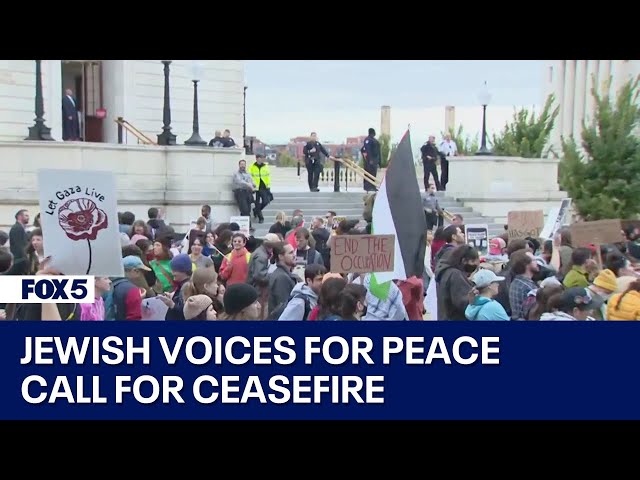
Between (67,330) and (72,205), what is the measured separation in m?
1.39

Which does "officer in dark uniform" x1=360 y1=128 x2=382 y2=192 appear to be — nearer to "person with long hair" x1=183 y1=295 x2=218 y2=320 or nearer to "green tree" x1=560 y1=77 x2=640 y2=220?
"green tree" x1=560 y1=77 x2=640 y2=220

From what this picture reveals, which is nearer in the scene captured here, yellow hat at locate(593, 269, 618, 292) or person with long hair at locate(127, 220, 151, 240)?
yellow hat at locate(593, 269, 618, 292)

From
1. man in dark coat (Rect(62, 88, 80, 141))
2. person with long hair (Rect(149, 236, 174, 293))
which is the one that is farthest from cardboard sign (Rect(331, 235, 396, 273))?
man in dark coat (Rect(62, 88, 80, 141))

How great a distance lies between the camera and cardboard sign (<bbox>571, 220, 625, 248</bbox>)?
9445 mm

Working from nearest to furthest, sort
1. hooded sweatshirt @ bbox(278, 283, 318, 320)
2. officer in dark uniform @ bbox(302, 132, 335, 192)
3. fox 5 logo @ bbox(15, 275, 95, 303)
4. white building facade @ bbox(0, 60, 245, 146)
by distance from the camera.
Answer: fox 5 logo @ bbox(15, 275, 95, 303) → hooded sweatshirt @ bbox(278, 283, 318, 320) → officer in dark uniform @ bbox(302, 132, 335, 192) → white building facade @ bbox(0, 60, 245, 146)

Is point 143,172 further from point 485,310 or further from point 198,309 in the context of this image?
point 485,310

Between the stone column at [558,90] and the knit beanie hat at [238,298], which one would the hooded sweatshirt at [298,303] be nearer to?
the knit beanie hat at [238,298]

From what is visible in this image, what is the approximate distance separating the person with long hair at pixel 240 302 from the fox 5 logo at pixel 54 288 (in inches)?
35.9

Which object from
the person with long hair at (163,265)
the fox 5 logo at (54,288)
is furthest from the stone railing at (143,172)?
the fox 5 logo at (54,288)

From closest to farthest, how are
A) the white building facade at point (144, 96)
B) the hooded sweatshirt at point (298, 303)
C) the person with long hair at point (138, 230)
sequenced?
the hooded sweatshirt at point (298, 303) < the person with long hair at point (138, 230) < the white building facade at point (144, 96)

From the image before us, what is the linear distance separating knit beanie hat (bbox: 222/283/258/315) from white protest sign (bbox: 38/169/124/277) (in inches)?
32.9

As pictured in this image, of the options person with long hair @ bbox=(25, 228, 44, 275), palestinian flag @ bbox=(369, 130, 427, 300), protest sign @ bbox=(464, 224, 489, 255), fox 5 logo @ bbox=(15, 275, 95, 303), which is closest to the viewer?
fox 5 logo @ bbox=(15, 275, 95, 303)

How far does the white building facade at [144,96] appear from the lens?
26.6 m
